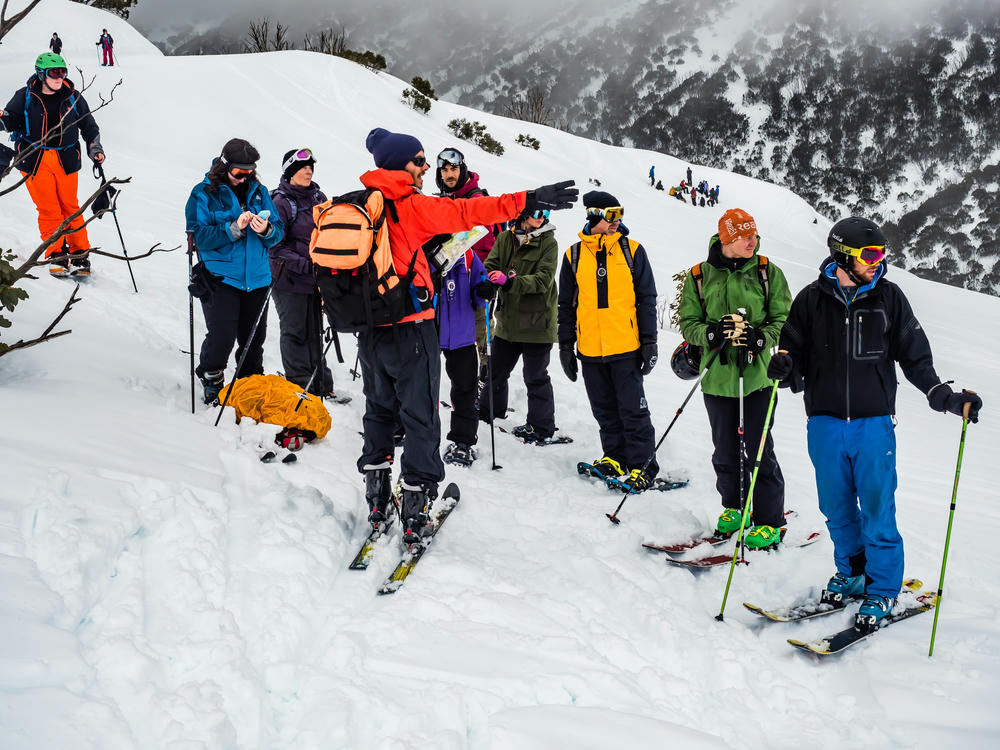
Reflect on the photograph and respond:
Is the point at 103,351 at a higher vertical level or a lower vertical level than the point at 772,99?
lower

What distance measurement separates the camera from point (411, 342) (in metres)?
3.63

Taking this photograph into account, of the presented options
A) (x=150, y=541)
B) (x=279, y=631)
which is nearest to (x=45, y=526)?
(x=150, y=541)

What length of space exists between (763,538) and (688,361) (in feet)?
3.84

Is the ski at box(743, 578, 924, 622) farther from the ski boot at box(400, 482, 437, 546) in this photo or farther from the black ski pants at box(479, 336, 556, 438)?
the black ski pants at box(479, 336, 556, 438)

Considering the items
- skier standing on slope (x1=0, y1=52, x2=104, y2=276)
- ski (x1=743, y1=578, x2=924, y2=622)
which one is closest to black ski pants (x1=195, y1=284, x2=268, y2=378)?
skier standing on slope (x1=0, y1=52, x2=104, y2=276)

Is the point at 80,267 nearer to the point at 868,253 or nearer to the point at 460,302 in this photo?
the point at 460,302

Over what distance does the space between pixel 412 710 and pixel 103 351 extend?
4062 mm

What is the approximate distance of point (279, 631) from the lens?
277 cm

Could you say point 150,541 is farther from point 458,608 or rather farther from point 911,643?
point 911,643

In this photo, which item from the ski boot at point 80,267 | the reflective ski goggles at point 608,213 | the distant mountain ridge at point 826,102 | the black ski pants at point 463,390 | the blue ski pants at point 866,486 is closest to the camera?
the blue ski pants at point 866,486

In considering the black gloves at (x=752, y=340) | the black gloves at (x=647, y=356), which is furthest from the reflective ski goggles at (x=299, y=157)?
the black gloves at (x=752, y=340)

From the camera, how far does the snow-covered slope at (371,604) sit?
2.30 meters

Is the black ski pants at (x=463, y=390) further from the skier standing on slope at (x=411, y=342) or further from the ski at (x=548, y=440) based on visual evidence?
the skier standing on slope at (x=411, y=342)

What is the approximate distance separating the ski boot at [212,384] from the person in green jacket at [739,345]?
3.42m
